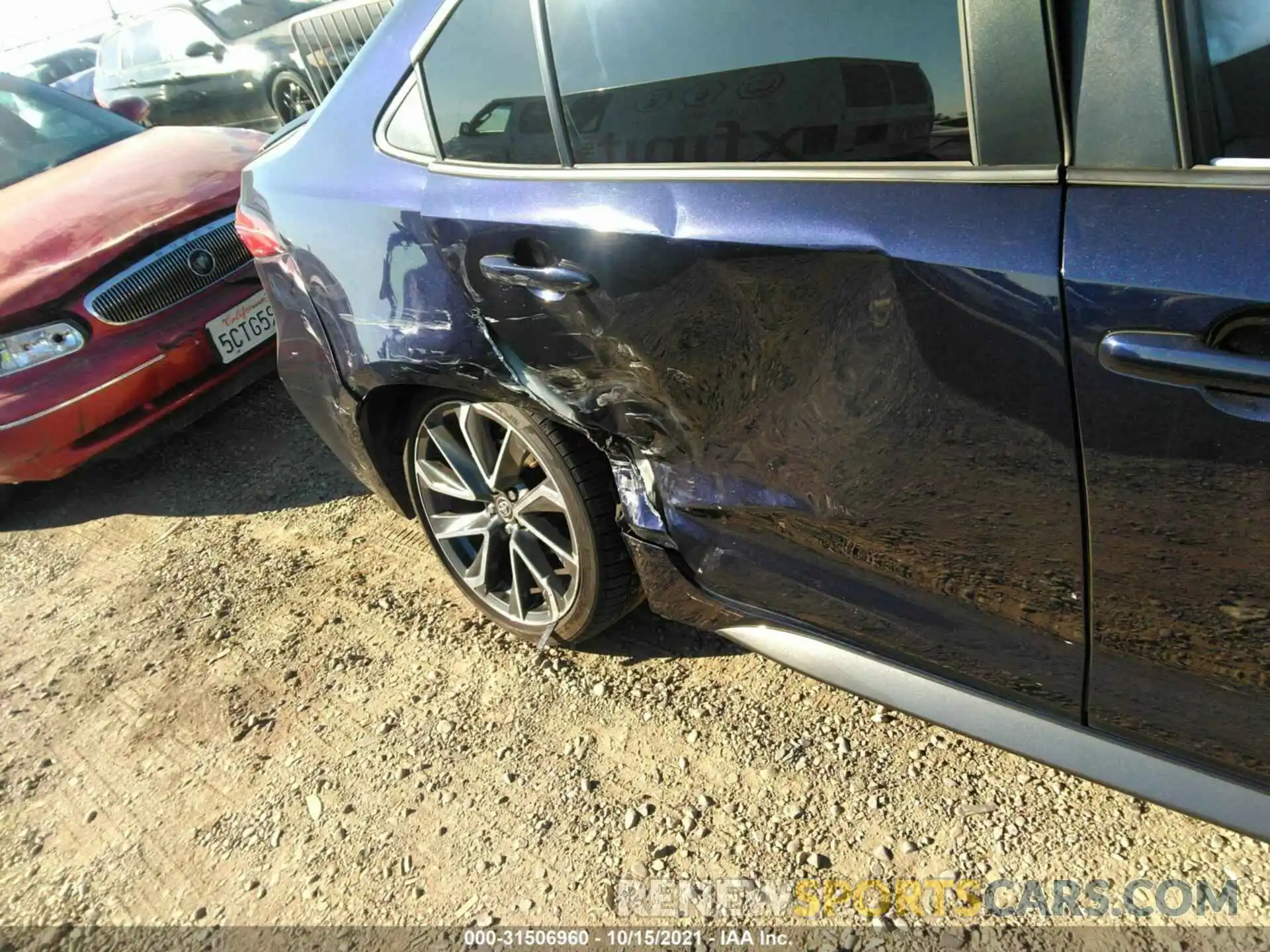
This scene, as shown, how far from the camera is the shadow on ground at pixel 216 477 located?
3537 mm

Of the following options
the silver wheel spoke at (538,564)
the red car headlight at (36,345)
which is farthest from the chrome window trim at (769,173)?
the red car headlight at (36,345)

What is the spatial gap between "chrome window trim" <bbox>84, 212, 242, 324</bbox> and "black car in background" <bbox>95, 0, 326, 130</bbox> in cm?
477

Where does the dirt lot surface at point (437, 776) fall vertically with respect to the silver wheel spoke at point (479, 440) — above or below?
below

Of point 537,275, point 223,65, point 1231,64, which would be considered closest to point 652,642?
point 537,275

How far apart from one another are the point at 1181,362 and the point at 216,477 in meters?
3.57

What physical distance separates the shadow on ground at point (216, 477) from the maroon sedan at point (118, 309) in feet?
0.78

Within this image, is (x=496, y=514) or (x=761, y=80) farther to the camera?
Result: (x=496, y=514)

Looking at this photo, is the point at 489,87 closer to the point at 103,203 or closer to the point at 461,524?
the point at 461,524

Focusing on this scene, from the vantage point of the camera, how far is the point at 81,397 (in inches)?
133

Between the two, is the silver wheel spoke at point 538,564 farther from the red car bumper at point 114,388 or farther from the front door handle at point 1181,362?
the red car bumper at point 114,388

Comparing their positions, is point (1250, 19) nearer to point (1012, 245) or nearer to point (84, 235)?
point (1012, 245)

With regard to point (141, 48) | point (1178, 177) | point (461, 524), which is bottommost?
point (461, 524)

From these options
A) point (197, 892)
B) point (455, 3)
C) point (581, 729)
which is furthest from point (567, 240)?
point (197, 892)

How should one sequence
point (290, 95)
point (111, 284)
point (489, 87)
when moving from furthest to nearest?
point (290, 95) → point (111, 284) → point (489, 87)
